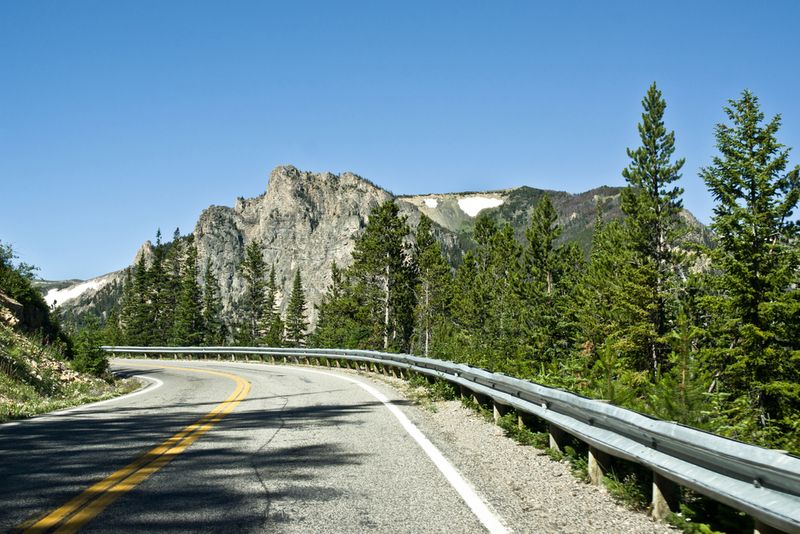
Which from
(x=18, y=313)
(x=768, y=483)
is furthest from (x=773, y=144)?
(x=18, y=313)

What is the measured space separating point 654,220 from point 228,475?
38.9 metres

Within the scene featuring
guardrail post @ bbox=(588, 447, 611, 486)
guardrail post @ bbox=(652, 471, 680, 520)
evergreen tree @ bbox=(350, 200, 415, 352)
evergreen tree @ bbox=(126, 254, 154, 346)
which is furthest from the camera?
evergreen tree @ bbox=(126, 254, 154, 346)

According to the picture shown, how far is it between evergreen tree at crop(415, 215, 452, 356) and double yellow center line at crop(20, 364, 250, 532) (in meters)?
49.1

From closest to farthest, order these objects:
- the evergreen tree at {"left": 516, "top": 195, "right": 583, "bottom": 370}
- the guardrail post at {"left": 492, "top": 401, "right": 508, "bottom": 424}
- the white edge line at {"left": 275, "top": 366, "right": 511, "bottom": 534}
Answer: the white edge line at {"left": 275, "top": 366, "right": 511, "bottom": 534} → the guardrail post at {"left": 492, "top": 401, "right": 508, "bottom": 424} → the evergreen tree at {"left": 516, "top": 195, "right": 583, "bottom": 370}

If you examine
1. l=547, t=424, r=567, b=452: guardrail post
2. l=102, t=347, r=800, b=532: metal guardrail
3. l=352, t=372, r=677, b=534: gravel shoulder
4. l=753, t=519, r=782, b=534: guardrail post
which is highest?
l=102, t=347, r=800, b=532: metal guardrail

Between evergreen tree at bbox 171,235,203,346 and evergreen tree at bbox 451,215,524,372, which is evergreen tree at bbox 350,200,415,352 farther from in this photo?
evergreen tree at bbox 171,235,203,346

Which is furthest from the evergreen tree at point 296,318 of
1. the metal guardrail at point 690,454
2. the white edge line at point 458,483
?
the metal guardrail at point 690,454

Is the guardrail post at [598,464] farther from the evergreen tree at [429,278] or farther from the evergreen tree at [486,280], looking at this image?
the evergreen tree at [429,278]

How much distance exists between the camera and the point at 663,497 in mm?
4812

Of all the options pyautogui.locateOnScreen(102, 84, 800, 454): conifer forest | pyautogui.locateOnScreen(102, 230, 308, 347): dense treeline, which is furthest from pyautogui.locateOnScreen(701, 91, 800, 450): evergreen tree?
pyautogui.locateOnScreen(102, 230, 308, 347): dense treeline

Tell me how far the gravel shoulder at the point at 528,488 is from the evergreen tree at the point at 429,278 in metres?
48.0

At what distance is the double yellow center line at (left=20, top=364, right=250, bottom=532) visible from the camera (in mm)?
4199

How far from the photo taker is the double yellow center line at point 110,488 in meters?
4.20

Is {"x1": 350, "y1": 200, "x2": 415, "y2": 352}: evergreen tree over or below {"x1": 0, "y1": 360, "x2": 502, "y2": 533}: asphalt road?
over
